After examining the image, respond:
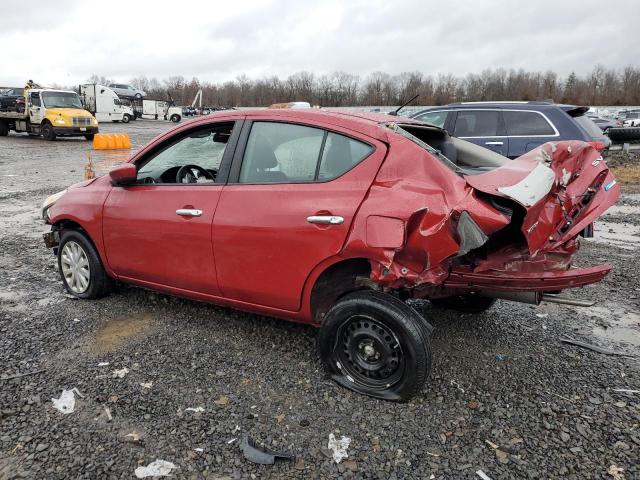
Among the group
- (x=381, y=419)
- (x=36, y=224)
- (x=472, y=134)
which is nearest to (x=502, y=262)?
(x=381, y=419)

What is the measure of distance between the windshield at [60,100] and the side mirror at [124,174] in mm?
22983

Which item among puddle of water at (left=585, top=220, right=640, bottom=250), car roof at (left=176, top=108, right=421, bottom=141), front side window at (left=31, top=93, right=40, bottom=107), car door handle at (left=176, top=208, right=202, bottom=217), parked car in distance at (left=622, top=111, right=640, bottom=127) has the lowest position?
puddle of water at (left=585, top=220, right=640, bottom=250)

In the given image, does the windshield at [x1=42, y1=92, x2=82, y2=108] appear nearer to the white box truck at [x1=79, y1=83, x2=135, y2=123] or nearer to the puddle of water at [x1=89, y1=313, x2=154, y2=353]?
the white box truck at [x1=79, y1=83, x2=135, y2=123]

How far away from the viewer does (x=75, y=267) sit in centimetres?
464

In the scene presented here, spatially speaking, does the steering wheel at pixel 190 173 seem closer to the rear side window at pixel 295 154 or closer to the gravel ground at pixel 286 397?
the rear side window at pixel 295 154

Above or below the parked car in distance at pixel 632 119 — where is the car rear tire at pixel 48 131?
below

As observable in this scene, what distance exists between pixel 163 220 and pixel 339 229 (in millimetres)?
1552

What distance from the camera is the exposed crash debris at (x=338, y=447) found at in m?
2.59

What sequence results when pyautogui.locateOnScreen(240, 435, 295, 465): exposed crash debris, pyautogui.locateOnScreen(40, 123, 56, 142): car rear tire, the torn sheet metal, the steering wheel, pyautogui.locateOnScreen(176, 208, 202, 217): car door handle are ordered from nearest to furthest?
pyautogui.locateOnScreen(240, 435, 295, 465): exposed crash debris → the torn sheet metal → pyautogui.locateOnScreen(176, 208, 202, 217): car door handle → the steering wheel → pyautogui.locateOnScreen(40, 123, 56, 142): car rear tire

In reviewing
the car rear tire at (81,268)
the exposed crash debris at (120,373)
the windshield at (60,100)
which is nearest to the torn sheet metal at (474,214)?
the exposed crash debris at (120,373)

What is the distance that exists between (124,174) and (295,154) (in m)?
1.52

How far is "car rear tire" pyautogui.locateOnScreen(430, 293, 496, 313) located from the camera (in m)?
4.27

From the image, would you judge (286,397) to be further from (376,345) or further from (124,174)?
(124,174)

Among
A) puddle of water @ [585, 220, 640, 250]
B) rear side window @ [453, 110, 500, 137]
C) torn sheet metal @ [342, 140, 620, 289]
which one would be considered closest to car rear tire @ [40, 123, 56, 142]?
rear side window @ [453, 110, 500, 137]
